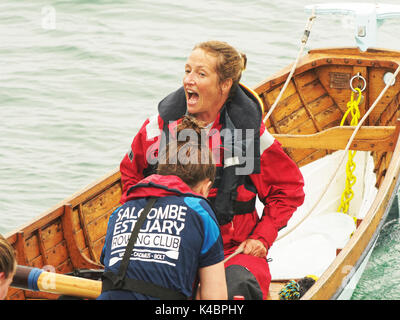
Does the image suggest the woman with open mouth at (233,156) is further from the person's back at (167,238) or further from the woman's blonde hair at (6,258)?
the woman's blonde hair at (6,258)

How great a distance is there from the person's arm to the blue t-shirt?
3.0 inches

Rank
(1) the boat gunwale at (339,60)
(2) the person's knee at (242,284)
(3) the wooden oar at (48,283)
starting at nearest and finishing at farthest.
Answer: (3) the wooden oar at (48,283) → (2) the person's knee at (242,284) → (1) the boat gunwale at (339,60)

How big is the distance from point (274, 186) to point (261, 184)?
73 millimetres

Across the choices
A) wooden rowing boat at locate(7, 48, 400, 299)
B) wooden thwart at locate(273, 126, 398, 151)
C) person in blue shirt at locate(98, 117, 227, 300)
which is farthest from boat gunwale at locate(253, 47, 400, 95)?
person in blue shirt at locate(98, 117, 227, 300)

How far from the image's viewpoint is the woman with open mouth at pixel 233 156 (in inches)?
150

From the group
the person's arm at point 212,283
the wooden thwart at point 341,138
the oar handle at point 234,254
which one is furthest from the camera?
the wooden thwart at point 341,138

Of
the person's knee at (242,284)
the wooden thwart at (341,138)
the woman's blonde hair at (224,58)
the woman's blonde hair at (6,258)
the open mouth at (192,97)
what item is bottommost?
the person's knee at (242,284)

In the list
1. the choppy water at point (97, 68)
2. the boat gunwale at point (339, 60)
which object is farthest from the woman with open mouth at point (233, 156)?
the boat gunwale at point (339, 60)

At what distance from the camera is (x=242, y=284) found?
11.7 ft

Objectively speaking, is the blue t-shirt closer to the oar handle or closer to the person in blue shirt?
the person in blue shirt

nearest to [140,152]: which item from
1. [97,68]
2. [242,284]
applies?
[242,284]

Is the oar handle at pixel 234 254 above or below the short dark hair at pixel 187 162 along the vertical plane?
below

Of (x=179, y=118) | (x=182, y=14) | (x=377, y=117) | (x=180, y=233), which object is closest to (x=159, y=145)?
(x=179, y=118)

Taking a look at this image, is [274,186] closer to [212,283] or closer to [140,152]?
[140,152]
